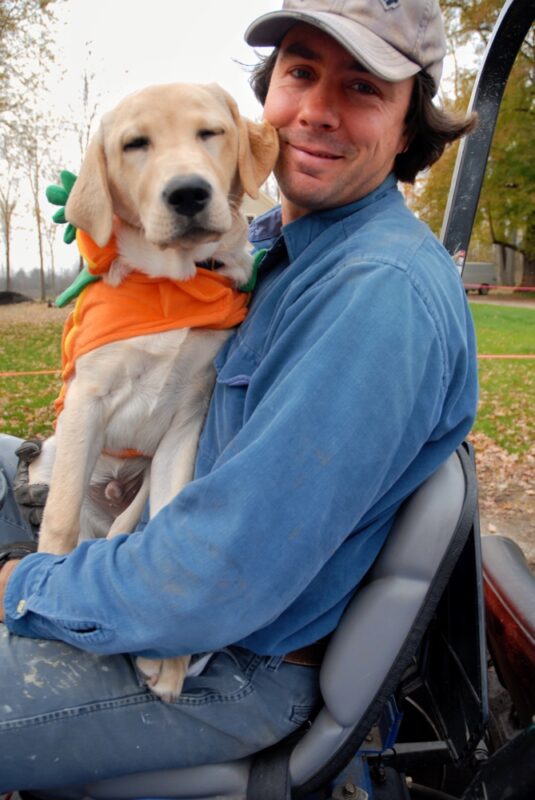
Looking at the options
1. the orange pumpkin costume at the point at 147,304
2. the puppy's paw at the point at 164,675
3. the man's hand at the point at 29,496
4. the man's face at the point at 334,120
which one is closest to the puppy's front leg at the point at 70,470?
the orange pumpkin costume at the point at 147,304

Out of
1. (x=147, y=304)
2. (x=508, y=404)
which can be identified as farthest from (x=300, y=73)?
(x=508, y=404)

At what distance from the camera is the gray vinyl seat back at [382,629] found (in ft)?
4.20

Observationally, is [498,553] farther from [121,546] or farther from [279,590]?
[121,546]

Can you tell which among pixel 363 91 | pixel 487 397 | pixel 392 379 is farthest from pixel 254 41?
pixel 487 397

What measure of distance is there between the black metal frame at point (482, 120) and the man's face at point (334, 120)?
53 centimetres

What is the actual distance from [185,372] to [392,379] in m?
0.89

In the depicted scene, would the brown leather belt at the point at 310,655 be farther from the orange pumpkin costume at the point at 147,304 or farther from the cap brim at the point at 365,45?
the cap brim at the point at 365,45

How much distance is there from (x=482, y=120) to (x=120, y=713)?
1967mm

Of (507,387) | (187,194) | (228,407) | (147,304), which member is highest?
(187,194)

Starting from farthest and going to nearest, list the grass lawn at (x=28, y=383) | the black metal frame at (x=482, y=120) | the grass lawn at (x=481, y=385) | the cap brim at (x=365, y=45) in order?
the grass lawn at (x=481, y=385), the grass lawn at (x=28, y=383), the black metal frame at (x=482, y=120), the cap brim at (x=365, y=45)

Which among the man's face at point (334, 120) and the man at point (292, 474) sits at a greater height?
the man's face at point (334, 120)

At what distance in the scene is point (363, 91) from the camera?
1.62 metres

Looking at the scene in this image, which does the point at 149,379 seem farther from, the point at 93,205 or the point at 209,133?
the point at 209,133

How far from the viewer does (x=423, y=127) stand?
1792mm
